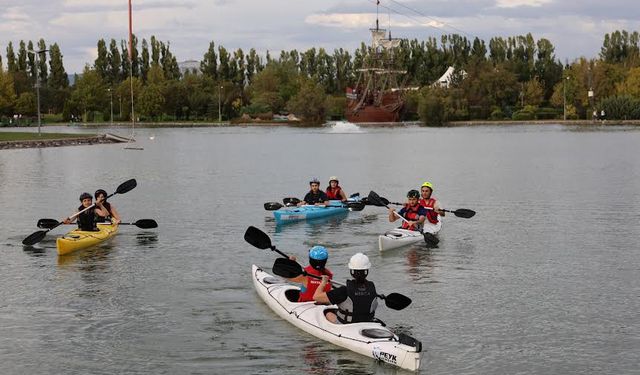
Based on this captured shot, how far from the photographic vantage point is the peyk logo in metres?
13.9

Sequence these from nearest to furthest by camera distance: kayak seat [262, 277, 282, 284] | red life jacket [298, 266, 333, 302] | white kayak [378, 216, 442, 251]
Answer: red life jacket [298, 266, 333, 302] < kayak seat [262, 277, 282, 284] < white kayak [378, 216, 442, 251]

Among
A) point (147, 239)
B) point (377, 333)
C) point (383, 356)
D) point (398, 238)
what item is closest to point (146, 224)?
point (147, 239)

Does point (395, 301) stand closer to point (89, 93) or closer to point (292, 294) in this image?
point (292, 294)

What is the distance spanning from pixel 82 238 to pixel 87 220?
775 mm

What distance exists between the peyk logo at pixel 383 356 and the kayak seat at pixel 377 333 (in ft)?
0.89

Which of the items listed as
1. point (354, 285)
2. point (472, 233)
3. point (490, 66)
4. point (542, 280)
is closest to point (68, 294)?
point (354, 285)

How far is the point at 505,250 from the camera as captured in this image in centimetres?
2569

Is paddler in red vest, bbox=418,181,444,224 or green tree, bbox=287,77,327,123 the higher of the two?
green tree, bbox=287,77,327,123

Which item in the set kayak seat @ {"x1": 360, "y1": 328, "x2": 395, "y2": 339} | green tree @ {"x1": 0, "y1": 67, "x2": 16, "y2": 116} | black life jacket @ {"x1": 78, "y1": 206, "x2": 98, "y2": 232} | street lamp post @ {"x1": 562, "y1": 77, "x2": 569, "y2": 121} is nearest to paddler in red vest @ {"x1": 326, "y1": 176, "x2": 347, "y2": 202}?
black life jacket @ {"x1": 78, "y1": 206, "x2": 98, "y2": 232}

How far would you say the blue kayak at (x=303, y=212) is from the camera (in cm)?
2988

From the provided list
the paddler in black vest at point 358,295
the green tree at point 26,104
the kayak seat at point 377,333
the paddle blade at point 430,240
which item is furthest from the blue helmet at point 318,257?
the green tree at point 26,104

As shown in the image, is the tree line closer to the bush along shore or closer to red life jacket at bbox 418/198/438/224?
the bush along shore

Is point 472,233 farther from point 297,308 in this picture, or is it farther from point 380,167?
point 380,167

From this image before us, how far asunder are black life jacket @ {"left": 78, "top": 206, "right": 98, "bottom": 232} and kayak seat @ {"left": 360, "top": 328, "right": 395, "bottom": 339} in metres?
13.0
